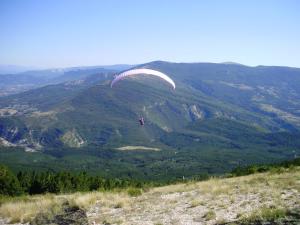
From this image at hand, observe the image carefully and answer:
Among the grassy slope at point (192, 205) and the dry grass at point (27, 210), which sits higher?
the grassy slope at point (192, 205)

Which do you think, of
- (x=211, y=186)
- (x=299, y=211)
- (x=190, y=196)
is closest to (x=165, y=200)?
(x=190, y=196)

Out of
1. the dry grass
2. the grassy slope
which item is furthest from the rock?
the dry grass

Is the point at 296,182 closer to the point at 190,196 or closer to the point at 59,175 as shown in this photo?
the point at 190,196

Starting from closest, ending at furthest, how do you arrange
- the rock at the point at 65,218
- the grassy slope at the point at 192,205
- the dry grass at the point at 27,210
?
the grassy slope at the point at 192,205, the rock at the point at 65,218, the dry grass at the point at 27,210

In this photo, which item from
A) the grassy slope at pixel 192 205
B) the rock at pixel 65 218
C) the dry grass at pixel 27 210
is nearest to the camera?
the grassy slope at pixel 192 205

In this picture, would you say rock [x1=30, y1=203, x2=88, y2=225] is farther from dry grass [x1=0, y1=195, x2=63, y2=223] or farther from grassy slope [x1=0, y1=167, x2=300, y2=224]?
dry grass [x1=0, y1=195, x2=63, y2=223]

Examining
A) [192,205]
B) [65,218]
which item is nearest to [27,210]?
[65,218]

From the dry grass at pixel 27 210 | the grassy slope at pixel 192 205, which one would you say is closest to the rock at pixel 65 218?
the grassy slope at pixel 192 205

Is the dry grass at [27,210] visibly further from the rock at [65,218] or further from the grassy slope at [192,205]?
the rock at [65,218]
